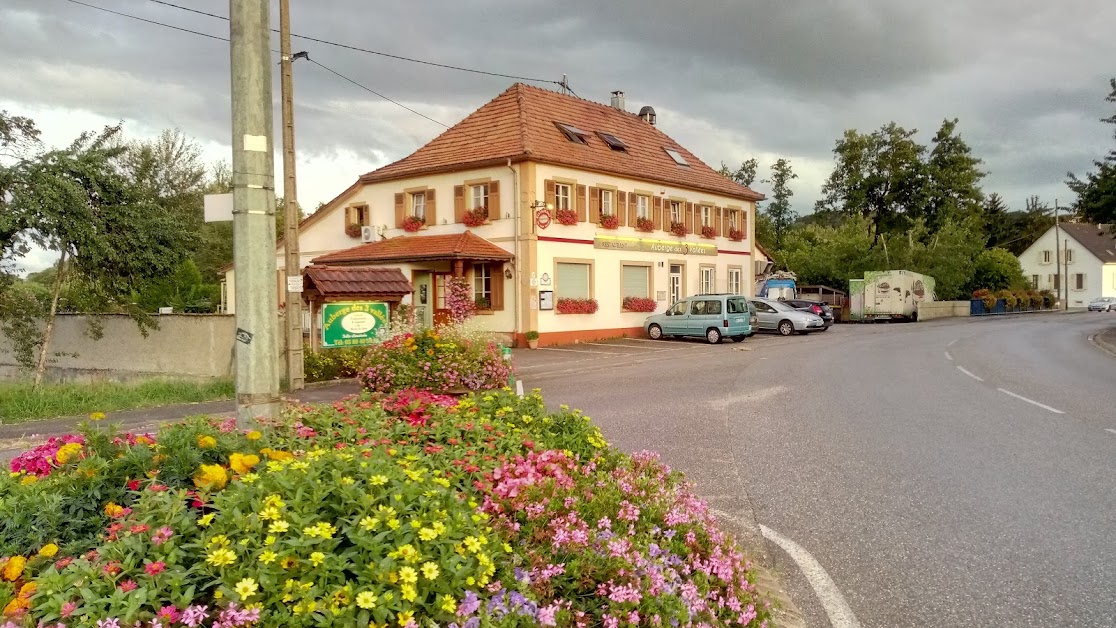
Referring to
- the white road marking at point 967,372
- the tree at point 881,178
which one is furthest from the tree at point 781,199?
the white road marking at point 967,372

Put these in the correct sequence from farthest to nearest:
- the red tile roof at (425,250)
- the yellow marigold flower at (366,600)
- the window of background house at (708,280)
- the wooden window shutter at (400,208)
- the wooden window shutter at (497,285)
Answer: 1. the window of background house at (708,280)
2. the wooden window shutter at (400,208)
3. the wooden window shutter at (497,285)
4. the red tile roof at (425,250)
5. the yellow marigold flower at (366,600)

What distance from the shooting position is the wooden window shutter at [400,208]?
100 feet

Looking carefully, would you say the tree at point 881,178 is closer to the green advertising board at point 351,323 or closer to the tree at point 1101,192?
the tree at point 1101,192

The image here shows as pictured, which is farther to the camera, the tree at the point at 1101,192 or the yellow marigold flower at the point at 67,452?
the tree at the point at 1101,192

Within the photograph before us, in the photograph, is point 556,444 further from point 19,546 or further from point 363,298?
point 363,298

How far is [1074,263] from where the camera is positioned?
276 ft

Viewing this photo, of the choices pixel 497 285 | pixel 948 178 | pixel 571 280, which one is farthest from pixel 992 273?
pixel 497 285

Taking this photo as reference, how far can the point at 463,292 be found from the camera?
1056 inches

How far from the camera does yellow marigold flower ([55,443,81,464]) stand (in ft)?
11.4

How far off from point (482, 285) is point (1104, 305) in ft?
230

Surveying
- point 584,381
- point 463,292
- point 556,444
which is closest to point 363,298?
point 584,381

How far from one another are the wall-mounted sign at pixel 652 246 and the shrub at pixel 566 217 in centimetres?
161

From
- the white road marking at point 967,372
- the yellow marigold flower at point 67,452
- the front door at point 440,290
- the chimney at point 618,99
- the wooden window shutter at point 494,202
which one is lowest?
the white road marking at point 967,372

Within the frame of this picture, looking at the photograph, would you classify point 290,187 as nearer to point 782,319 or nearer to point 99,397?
point 99,397
